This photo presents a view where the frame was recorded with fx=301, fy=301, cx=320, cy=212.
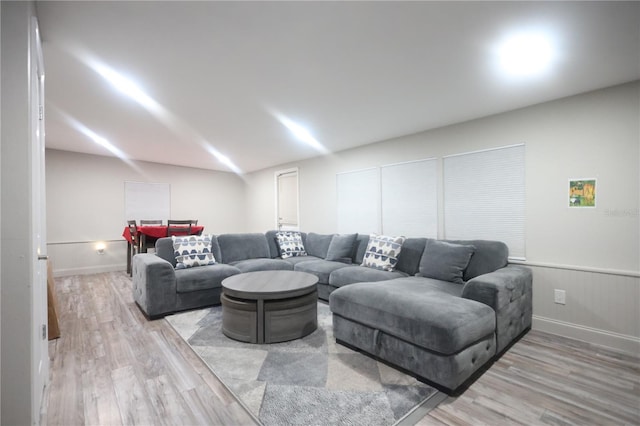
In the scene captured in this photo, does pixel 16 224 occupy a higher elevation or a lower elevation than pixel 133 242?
higher

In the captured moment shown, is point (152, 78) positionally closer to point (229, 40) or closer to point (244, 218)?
point (229, 40)

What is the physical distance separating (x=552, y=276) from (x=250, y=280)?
3.10 m

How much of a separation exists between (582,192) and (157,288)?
4496 mm

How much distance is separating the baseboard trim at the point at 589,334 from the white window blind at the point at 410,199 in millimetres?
1471

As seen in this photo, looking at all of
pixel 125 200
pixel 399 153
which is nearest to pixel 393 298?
pixel 399 153

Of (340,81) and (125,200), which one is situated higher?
(340,81)

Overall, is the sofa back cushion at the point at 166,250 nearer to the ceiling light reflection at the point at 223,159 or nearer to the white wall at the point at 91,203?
the ceiling light reflection at the point at 223,159

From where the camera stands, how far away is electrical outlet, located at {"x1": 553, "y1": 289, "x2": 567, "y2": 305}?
2961 millimetres

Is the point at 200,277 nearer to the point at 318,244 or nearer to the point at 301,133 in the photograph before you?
the point at 318,244

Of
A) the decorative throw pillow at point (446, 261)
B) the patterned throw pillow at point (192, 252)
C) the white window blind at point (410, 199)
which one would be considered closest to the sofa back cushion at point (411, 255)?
the decorative throw pillow at point (446, 261)

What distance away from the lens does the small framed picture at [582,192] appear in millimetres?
2820

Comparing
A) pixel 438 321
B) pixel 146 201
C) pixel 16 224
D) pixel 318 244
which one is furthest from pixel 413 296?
pixel 146 201

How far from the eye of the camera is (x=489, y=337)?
7.41 ft

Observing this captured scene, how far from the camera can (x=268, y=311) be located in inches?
109
